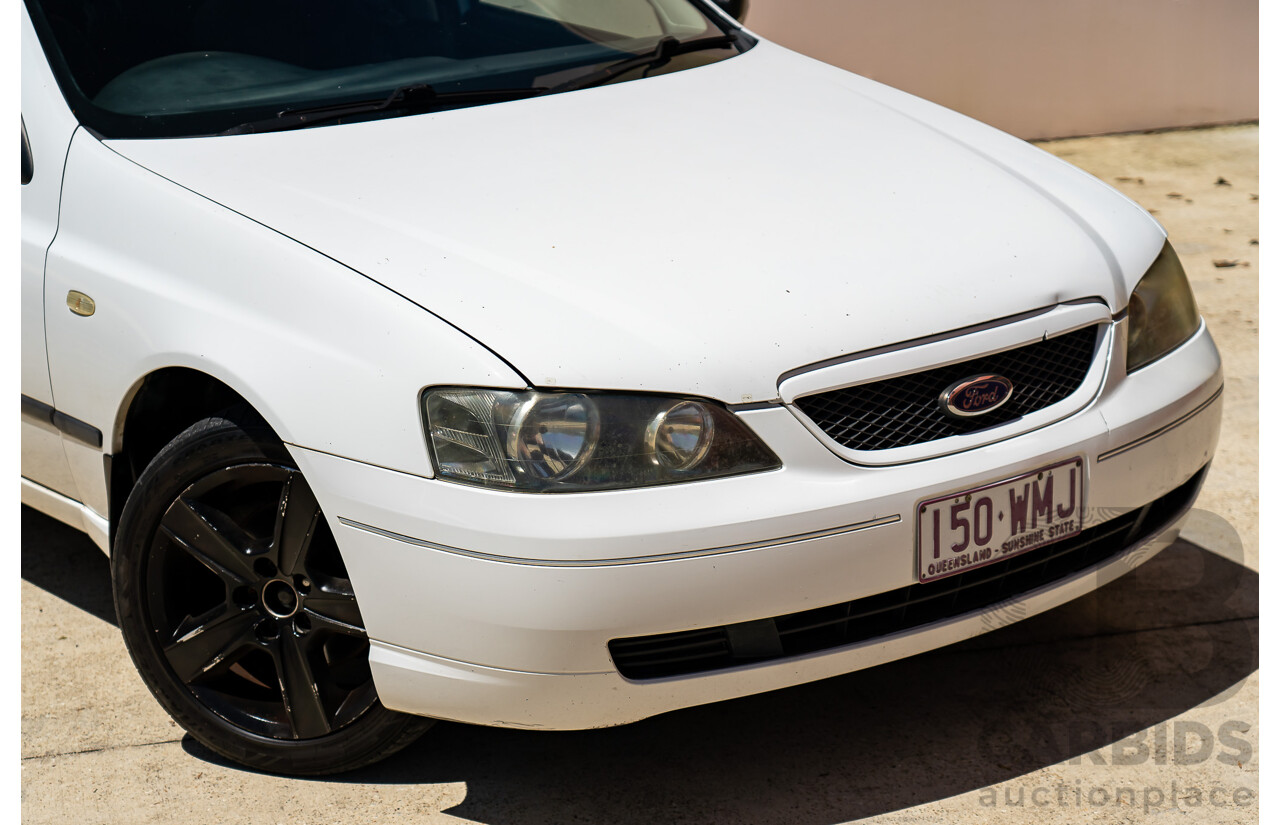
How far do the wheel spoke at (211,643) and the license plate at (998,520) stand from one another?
1290 millimetres

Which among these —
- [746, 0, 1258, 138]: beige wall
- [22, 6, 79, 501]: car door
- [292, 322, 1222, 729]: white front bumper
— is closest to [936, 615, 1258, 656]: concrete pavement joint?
[292, 322, 1222, 729]: white front bumper

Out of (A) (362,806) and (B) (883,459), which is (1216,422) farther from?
(A) (362,806)

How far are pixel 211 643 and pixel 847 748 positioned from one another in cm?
128

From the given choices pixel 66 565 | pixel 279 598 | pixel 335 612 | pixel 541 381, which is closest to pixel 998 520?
pixel 541 381

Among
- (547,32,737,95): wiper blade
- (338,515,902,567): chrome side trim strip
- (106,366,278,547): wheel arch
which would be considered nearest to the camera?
(338,515,902,567): chrome side trim strip

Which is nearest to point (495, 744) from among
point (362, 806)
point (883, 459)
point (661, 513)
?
point (362, 806)

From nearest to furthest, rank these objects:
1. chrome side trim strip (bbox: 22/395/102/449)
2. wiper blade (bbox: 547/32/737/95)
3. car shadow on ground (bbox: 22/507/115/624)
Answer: chrome side trim strip (bbox: 22/395/102/449)
wiper blade (bbox: 547/32/737/95)
car shadow on ground (bbox: 22/507/115/624)

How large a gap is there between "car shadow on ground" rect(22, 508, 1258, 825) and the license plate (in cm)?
19

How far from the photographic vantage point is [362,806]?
8.36 feet

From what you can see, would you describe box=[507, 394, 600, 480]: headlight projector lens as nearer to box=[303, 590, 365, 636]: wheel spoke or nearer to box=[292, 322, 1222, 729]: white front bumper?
box=[292, 322, 1222, 729]: white front bumper

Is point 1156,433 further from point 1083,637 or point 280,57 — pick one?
point 280,57

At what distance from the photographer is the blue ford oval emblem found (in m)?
2.30

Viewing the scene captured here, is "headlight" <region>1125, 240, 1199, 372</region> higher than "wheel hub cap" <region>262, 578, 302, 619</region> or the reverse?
higher

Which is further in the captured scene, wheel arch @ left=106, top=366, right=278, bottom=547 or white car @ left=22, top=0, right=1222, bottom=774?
wheel arch @ left=106, top=366, right=278, bottom=547
